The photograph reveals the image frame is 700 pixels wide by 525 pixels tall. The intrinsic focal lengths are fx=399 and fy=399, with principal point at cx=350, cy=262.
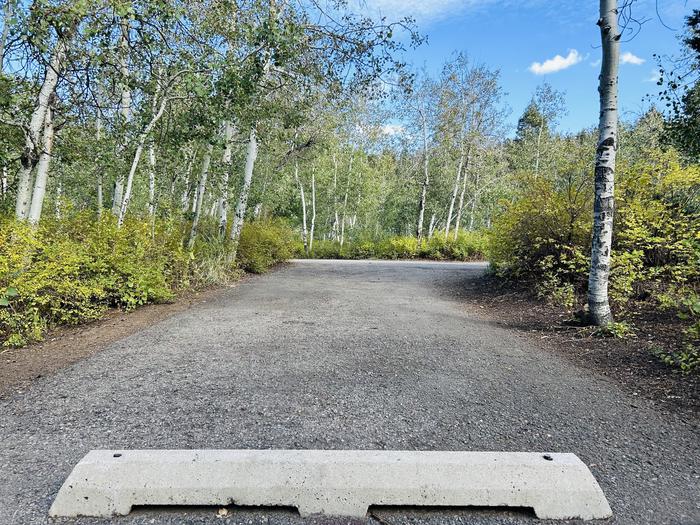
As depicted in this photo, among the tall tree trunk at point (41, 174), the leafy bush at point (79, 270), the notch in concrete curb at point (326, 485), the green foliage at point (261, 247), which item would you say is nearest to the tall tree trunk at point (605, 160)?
the notch in concrete curb at point (326, 485)

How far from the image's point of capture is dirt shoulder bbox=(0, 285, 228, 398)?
3829mm

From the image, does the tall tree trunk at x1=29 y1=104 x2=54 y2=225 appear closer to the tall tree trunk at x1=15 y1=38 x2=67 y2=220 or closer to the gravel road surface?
the tall tree trunk at x1=15 y1=38 x2=67 y2=220

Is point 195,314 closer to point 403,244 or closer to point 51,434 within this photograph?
point 51,434

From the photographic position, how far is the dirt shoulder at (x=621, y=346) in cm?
356

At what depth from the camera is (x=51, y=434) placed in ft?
8.84

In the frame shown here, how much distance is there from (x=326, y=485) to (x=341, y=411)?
3.50 feet

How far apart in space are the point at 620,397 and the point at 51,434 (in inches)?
177

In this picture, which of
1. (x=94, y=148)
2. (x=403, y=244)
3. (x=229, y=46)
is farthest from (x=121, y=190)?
(x=403, y=244)

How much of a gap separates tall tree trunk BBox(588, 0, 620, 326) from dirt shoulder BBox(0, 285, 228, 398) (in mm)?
6461

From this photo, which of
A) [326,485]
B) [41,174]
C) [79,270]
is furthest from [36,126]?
[326,485]

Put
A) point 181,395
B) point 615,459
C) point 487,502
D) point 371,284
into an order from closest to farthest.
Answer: point 487,502 < point 615,459 < point 181,395 < point 371,284

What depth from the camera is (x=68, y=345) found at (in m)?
4.81

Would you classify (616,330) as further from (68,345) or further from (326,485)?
(68,345)

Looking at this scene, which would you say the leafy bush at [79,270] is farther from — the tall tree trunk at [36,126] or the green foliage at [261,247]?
the green foliage at [261,247]
